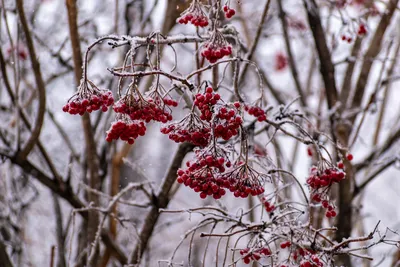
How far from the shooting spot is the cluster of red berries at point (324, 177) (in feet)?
6.04

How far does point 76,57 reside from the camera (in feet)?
9.15

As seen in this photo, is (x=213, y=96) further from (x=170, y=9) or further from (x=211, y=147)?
(x=170, y=9)

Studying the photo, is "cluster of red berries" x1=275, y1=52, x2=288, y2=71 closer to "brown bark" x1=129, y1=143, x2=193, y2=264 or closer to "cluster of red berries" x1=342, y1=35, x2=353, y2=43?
"cluster of red berries" x1=342, y1=35, x2=353, y2=43

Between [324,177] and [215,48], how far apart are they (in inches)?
25.1

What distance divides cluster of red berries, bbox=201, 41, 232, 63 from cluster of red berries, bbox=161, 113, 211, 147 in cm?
23

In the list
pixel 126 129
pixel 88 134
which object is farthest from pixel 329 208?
pixel 88 134

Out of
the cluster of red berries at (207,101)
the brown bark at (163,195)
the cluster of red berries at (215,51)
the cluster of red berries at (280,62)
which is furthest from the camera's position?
the cluster of red berries at (280,62)

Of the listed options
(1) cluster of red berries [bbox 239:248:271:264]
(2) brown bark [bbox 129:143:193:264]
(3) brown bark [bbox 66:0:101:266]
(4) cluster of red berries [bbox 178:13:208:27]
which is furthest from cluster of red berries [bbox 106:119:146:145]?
(3) brown bark [bbox 66:0:101:266]

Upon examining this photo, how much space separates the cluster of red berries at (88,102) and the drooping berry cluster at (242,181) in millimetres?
456

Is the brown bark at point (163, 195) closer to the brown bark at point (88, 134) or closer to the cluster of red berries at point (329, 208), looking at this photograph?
the brown bark at point (88, 134)

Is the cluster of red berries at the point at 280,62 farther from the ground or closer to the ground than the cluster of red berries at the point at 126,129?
farther from the ground

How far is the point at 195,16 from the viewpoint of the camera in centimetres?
180

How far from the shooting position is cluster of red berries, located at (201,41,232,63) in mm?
1687

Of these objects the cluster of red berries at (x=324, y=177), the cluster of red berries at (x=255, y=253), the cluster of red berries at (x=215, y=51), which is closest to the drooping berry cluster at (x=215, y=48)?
the cluster of red berries at (x=215, y=51)
